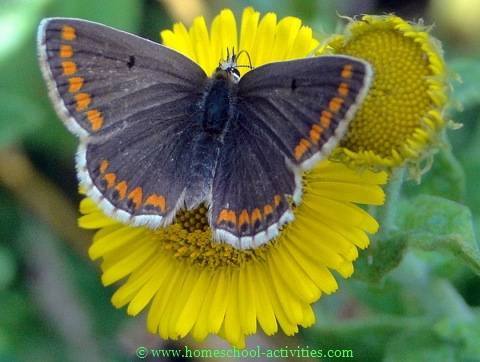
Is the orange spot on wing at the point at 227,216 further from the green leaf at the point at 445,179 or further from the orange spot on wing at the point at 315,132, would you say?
the green leaf at the point at 445,179

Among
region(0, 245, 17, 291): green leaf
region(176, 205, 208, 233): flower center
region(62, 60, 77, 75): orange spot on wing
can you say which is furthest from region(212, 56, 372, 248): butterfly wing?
region(0, 245, 17, 291): green leaf

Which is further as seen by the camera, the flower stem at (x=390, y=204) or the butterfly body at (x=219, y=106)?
the butterfly body at (x=219, y=106)

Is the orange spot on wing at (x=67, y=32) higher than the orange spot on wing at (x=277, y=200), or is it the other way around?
the orange spot on wing at (x=67, y=32)

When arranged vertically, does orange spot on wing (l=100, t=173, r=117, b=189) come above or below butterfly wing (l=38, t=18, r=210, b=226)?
below

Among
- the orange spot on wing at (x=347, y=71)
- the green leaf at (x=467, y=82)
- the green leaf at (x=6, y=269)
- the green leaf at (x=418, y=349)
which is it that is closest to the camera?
the orange spot on wing at (x=347, y=71)

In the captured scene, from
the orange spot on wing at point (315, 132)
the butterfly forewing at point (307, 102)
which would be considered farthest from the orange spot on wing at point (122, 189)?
the orange spot on wing at point (315, 132)

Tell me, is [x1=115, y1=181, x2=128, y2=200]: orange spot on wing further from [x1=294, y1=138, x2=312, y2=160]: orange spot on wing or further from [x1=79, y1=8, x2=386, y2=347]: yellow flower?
[x1=294, y1=138, x2=312, y2=160]: orange spot on wing
